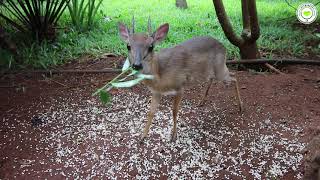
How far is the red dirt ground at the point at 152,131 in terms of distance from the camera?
3270mm

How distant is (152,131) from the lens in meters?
3.67

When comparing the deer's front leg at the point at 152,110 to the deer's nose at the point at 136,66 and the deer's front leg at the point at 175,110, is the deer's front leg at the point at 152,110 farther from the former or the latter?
the deer's nose at the point at 136,66

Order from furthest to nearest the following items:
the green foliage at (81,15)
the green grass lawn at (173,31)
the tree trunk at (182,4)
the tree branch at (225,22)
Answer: the tree trunk at (182,4), the green foliage at (81,15), the green grass lawn at (173,31), the tree branch at (225,22)

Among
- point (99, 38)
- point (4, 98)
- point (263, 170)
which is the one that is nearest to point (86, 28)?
point (99, 38)

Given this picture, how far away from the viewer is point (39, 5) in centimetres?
564

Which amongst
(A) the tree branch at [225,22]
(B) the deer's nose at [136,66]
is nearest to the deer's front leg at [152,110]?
(B) the deer's nose at [136,66]

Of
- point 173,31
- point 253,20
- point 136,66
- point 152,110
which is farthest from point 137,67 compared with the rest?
point 173,31

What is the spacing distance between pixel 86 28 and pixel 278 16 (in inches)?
126

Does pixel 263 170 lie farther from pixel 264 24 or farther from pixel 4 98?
pixel 264 24

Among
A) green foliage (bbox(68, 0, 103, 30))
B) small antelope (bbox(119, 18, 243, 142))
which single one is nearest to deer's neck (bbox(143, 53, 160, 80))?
small antelope (bbox(119, 18, 243, 142))

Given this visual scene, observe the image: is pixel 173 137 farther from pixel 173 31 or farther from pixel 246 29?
pixel 173 31

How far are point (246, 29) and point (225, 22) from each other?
1.41 feet

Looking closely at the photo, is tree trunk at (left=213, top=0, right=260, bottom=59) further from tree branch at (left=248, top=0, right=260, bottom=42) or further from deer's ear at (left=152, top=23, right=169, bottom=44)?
deer's ear at (left=152, top=23, right=169, bottom=44)

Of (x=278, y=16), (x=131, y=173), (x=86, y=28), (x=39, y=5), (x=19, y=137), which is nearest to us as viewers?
(x=131, y=173)
